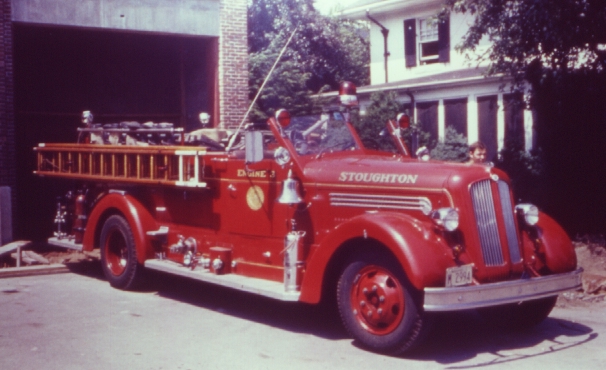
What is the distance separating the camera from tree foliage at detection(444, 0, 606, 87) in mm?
12078

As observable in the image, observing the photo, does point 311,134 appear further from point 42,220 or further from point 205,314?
point 42,220

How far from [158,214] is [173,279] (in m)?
1.38

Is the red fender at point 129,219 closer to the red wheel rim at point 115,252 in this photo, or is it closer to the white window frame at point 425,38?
the red wheel rim at point 115,252

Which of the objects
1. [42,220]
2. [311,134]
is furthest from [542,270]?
[42,220]

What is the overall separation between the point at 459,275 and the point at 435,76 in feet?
54.9

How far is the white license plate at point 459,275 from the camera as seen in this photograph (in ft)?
20.4

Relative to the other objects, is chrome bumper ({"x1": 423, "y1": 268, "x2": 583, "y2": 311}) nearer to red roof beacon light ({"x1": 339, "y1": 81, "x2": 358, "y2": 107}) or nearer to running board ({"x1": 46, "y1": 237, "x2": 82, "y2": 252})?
red roof beacon light ({"x1": 339, "y1": 81, "x2": 358, "y2": 107})

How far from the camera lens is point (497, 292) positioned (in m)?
6.31

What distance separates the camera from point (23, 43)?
16.7 meters

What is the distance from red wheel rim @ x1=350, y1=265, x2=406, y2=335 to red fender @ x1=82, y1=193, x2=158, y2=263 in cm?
335

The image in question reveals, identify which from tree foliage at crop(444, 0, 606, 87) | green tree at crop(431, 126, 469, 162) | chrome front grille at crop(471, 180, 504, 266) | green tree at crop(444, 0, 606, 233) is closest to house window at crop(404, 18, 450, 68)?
green tree at crop(431, 126, 469, 162)

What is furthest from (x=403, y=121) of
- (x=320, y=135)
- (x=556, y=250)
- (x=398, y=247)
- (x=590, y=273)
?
(x=590, y=273)

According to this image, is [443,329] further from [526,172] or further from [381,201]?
[526,172]

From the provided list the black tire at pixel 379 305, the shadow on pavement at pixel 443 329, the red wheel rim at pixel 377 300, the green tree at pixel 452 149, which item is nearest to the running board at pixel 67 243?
the shadow on pavement at pixel 443 329
